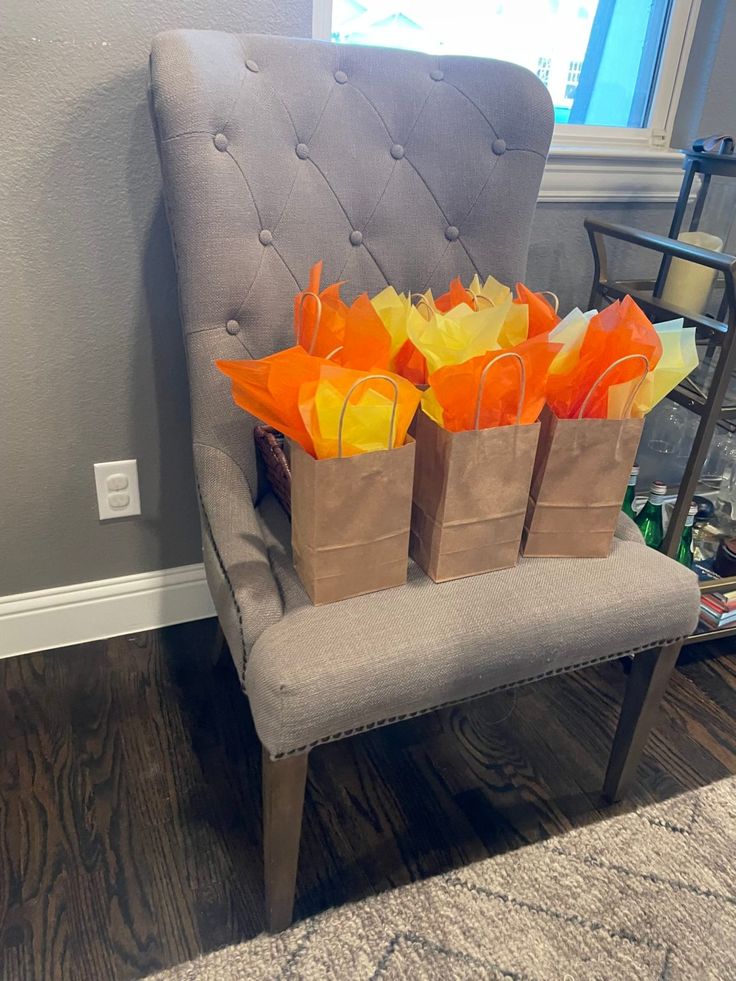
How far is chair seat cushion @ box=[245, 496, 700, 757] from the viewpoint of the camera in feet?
2.64

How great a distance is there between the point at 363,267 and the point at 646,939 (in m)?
1.05

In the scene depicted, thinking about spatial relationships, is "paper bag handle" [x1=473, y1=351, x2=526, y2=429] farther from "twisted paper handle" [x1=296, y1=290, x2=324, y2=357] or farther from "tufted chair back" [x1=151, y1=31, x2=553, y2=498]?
"tufted chair back" [x1=151, y1=31, x2=553, y2=498]

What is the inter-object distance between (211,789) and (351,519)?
0.60 m

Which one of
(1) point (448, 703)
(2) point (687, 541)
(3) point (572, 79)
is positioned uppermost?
(3) point (572, 79)

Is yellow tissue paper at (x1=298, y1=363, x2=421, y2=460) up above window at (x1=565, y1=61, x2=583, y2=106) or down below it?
below

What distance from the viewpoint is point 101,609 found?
1.46 metres

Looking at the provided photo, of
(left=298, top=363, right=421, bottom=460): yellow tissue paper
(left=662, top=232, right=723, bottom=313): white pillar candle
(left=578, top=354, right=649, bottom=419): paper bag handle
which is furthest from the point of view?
(left=662, top=232, right=723, bottom=313): white pillar candle

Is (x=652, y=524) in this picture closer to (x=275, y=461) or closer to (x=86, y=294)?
(x=275, y=461)

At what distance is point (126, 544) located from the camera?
56.7 inches

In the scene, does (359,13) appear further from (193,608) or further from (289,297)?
(193,608)

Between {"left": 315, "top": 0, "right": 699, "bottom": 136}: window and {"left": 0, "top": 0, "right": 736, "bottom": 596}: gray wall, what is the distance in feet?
0.41

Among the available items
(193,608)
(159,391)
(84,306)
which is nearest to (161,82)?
(84,306)

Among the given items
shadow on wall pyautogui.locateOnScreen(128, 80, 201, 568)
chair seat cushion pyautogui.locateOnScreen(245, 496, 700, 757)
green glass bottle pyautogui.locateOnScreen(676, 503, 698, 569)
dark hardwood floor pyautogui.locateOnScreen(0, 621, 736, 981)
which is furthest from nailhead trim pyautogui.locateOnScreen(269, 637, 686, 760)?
shadow on wall pyautogui.locateOnScreen(128, 80, 201, 568)

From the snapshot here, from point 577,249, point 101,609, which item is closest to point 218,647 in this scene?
point 101,609
